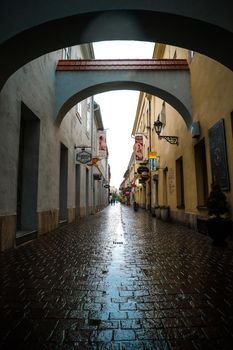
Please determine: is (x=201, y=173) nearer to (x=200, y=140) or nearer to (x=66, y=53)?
(x=200, y=140)

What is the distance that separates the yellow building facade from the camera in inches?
Answer: 276

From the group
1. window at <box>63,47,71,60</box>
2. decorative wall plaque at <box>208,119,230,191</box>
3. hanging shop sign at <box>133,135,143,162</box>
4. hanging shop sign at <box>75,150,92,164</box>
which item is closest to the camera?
decorative wall plaque at <box>208,119,230,191</box>

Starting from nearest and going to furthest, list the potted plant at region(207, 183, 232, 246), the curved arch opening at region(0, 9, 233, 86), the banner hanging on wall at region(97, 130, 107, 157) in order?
the curved arch opening at region(0, 9, 233, 86) → the potted plant at region(207, 183, 232, 246) → the banner hanging on wall at region(97, 130, 107, 157)

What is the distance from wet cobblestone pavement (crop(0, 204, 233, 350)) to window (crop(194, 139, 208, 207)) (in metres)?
4.39

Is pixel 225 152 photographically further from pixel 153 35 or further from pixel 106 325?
pixel 106 325

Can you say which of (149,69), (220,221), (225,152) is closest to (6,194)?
(220,221)

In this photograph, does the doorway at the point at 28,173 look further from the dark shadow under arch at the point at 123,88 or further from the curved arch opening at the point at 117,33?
the curved arch opening at the point at 117,33

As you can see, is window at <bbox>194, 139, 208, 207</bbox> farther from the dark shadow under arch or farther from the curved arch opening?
the curved arch opening

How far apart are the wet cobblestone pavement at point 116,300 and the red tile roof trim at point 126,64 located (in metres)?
8.32

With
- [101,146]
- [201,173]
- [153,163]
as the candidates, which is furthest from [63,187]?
[101,146]

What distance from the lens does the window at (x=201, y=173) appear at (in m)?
9.65

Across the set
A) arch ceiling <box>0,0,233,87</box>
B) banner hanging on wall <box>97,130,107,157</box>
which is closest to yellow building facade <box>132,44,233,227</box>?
arch ceiling <box>0,0,233,87</box>

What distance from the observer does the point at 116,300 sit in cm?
301

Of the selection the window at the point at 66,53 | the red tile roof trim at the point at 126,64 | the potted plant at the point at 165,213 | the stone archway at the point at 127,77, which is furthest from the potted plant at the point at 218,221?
the window at the point at 66,53
